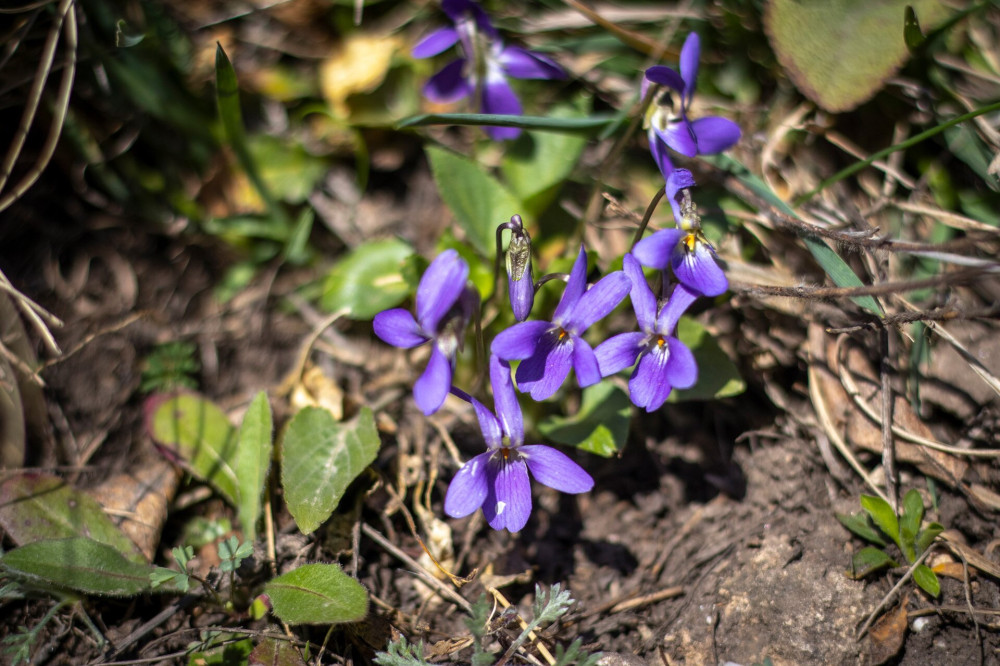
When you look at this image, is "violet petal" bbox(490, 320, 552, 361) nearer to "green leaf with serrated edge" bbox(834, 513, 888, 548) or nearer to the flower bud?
the flower bud

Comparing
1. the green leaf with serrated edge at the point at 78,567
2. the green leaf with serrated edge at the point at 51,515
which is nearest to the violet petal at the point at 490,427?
the green leaf with serrated edge at the point at 78,567

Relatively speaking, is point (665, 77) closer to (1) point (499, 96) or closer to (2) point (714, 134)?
(2) point (714, 134)

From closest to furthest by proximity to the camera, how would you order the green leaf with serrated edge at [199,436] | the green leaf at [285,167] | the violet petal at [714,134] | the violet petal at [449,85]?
the violet petal at [714,134]
the green leaf with serrated edge at [199,436]
the violet petal at [449,85]
the green leaf at [285,167]

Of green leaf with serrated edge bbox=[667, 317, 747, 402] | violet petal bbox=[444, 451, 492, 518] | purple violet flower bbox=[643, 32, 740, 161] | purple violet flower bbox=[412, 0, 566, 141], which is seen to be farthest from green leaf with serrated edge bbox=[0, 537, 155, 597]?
purple violet flower bbox=[643, 32, 740, 161]

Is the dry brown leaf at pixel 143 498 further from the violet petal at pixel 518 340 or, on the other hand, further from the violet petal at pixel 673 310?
the violet petal at pixel 673 310

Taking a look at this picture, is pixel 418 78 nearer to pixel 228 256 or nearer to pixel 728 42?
pixel 228 256

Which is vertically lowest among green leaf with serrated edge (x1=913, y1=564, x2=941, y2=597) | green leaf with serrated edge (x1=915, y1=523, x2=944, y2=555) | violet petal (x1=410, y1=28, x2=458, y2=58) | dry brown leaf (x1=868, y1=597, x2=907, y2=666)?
dry brown leaf (x1=868, y1=597, x2=907, y2=666)
